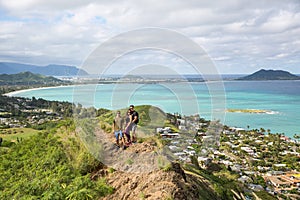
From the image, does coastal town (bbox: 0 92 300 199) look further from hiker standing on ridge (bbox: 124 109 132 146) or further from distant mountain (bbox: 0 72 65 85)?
distant mountain (bbox: 0 72 65 85)

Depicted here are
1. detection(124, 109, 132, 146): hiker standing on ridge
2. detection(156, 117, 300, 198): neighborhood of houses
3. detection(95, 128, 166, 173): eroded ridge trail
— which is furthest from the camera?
detection(156, 117, 300, 198): neighborhood of houses

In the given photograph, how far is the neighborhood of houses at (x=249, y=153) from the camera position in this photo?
22.7 ft

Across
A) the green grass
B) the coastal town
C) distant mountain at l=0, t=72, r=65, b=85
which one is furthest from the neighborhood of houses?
Result: distant mountain at l=0, t=72, r=65, b=85

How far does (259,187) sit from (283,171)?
7.97 m

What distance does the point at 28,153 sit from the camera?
34.3ft

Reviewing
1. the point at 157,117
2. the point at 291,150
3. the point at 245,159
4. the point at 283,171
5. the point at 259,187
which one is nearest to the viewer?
the point at 157,117

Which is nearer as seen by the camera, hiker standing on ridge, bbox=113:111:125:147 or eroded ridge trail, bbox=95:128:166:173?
eroded ridge trail, bbox=95:128:166:173

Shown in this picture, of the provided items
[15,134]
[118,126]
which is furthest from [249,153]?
[118,126]

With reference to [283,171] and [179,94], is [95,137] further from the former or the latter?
[283,171]

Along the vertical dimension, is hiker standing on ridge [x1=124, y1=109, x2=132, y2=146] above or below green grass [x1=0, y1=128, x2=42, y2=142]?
above

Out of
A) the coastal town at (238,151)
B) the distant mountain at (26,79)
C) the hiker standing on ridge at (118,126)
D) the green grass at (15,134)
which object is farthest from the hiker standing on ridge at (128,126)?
the distant mountain at (26,79)

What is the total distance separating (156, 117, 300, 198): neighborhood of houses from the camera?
6.91m

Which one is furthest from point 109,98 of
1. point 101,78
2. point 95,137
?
point 95,137

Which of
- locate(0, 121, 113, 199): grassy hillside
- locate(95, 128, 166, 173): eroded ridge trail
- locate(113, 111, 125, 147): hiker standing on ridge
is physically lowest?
locate(0, 121, 113, 199): grassy hillside
